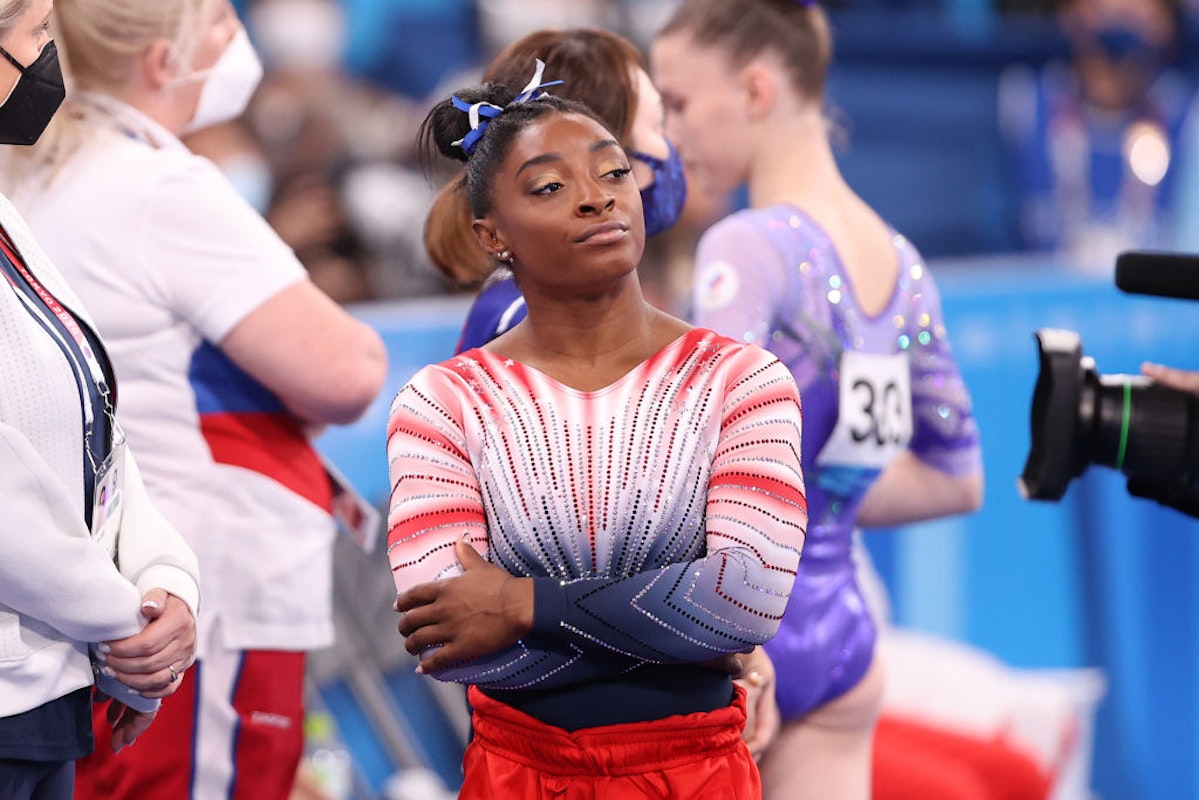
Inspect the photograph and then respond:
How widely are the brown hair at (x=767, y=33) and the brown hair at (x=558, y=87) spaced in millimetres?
335

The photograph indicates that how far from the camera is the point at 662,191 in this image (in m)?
2.16

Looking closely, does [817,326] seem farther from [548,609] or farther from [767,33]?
[548,609]

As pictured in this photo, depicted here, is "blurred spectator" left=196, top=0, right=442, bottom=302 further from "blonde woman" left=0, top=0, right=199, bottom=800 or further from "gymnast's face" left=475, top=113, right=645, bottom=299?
"gymnast's face" left=475, top=113, right=645, bottom=299

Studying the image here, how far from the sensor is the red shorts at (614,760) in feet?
5.31

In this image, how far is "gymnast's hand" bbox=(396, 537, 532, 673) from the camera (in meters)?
1.53

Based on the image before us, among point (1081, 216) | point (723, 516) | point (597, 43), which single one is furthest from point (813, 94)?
point (1081, 216)

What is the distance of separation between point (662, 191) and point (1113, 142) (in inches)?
179

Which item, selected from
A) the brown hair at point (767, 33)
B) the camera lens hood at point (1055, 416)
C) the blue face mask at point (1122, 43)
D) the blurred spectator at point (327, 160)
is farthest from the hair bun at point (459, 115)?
the blue face mask at point (1122, 43)

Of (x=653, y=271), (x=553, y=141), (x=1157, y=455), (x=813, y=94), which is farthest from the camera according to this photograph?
(x=653, y=271)

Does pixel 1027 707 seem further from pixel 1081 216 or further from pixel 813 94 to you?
pixel 1081 216

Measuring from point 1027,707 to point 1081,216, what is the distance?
300 centimetres

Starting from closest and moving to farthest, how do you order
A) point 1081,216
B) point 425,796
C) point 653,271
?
point 425,796, point 653,271, point 1081,216

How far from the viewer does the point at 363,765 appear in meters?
3.35

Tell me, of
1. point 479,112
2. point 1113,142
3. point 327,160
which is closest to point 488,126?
point 479,112
